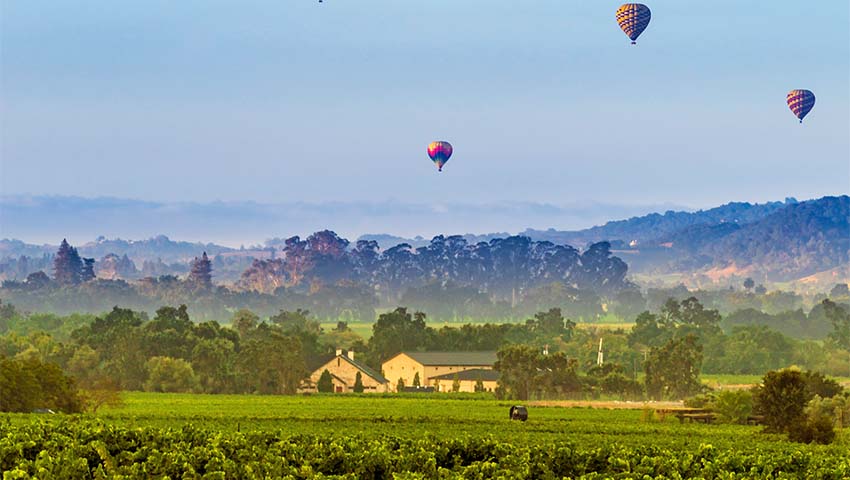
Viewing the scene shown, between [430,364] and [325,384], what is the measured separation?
32970 millimetres

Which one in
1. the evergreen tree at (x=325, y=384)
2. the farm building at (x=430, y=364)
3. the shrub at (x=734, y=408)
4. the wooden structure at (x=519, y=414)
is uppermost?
the farm building at (x=430, y=364)

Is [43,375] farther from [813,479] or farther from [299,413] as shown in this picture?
[813,479]

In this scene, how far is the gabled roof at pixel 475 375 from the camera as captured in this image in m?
171

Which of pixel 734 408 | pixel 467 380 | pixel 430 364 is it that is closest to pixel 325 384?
pixel 467 380

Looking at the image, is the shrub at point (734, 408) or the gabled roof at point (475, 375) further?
the gabled roof at point (475, 375)

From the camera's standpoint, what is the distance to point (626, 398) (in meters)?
152

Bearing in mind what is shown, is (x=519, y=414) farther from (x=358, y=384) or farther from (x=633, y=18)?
(x=633, y=18)

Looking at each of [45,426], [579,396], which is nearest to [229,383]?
[579,396]

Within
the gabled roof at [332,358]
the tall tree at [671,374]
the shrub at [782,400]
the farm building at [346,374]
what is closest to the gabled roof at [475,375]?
the gabled roof at [332,358]

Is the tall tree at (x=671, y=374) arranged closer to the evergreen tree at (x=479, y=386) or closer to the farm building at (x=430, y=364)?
the evergreen tree at (x=479, y=386)

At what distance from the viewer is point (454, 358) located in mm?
189000

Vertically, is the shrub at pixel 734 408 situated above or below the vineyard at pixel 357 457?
above

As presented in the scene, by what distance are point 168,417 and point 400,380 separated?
83.0 meters

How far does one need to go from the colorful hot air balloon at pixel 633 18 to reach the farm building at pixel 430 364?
51445mm
